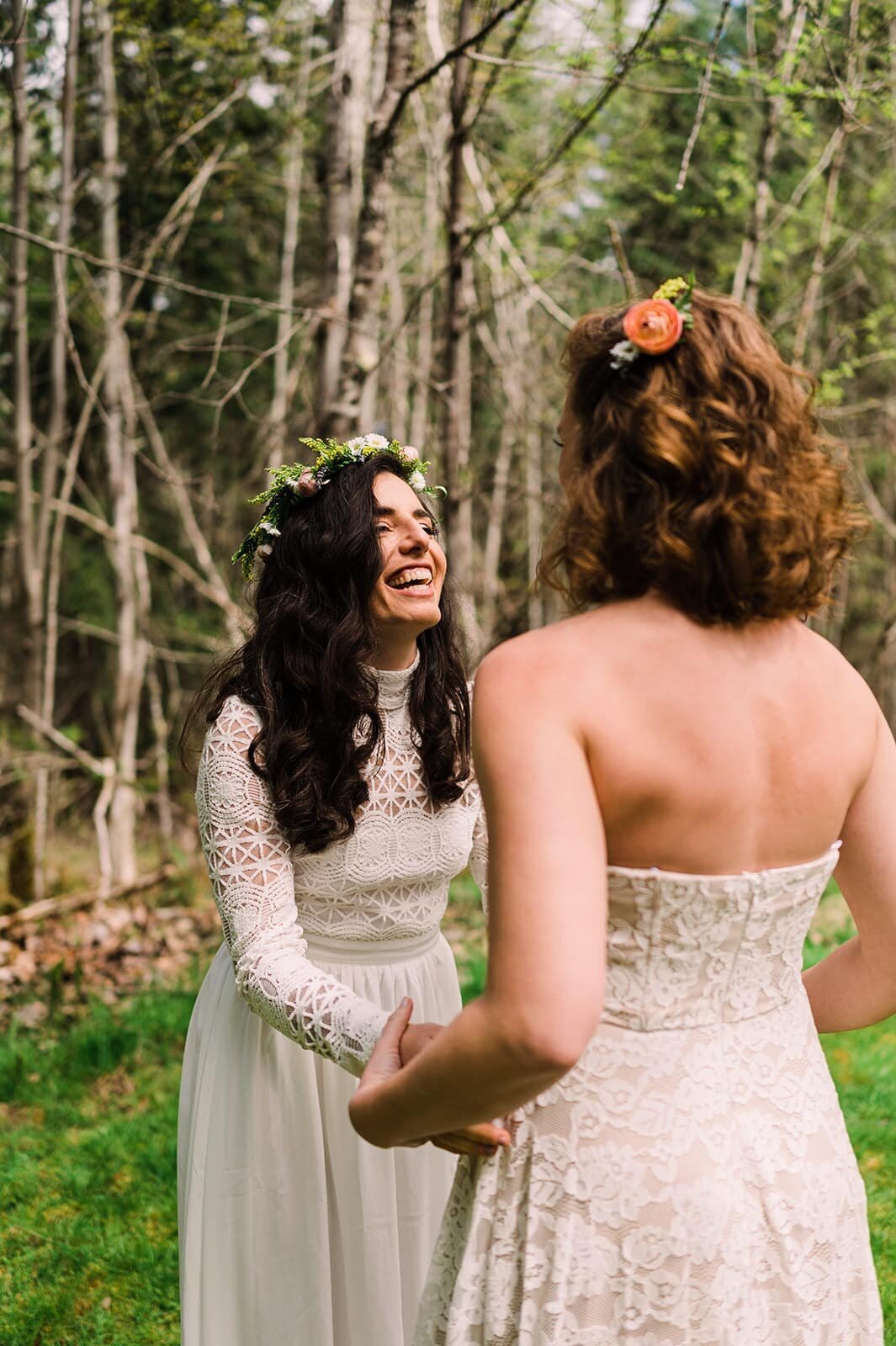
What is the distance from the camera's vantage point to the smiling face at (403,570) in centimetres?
223

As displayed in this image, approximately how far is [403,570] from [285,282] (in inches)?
226

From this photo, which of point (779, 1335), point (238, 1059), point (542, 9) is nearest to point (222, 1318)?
point (238, 1059)

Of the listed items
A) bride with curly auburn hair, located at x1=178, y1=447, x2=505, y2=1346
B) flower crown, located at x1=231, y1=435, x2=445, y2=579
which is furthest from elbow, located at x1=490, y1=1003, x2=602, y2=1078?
flower crown, located at x1=231, y1=435, x2=445, y2=579

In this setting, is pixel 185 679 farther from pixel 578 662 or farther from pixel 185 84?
pixel 578 662

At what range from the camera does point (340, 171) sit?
4.68 metres

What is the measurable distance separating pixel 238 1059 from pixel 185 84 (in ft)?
20.3

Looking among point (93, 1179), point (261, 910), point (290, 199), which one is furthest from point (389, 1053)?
point (290, 199)

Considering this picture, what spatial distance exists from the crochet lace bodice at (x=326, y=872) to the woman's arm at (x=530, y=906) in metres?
0.55

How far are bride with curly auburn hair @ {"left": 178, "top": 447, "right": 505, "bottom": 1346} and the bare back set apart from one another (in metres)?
0.90

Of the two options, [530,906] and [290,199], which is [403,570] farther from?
[290,199]

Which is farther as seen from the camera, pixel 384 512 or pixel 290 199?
pixel 290 199

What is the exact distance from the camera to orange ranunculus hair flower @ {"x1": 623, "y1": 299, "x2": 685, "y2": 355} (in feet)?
4.07

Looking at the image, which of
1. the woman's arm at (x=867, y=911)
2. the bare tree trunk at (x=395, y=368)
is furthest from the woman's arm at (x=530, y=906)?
the bare tree trunk at (x=395, y=368)

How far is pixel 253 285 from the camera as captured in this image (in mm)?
9492
